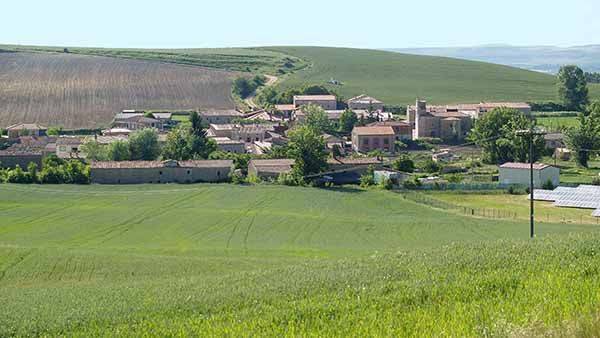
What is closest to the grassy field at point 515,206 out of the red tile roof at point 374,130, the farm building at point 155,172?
the farm building at point 155,172

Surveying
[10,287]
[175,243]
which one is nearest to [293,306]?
[10,287]

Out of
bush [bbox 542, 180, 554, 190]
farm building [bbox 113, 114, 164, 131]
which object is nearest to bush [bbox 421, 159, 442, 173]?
bush [bbox 542, 180, 554, 190]

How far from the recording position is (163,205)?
45.7 meters

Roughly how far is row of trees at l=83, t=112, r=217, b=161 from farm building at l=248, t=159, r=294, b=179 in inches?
269

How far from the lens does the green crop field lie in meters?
13.9

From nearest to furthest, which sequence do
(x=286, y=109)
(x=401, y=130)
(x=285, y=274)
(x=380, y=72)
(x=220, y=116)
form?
(x=285, y=274), (x=401, y=130), (x=220, y=116), (x=286, y=109), (x=380, y=72)

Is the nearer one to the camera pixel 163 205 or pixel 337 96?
pixel 163 205

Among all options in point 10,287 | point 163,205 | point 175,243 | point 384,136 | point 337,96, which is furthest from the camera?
point 337,96

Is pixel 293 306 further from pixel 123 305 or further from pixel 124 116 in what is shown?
pixel 124 116

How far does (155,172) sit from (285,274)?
37271 mm

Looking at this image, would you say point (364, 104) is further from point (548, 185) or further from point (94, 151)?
point (548, 185)

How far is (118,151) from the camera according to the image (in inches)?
2544

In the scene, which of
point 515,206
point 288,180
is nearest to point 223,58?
point 288,180

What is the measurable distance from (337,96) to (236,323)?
3607 inches
